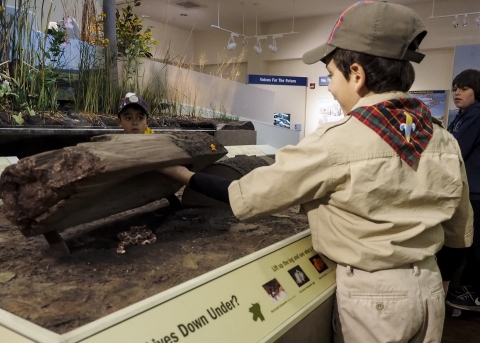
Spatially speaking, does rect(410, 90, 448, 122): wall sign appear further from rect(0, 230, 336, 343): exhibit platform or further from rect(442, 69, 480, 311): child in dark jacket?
rect(0, 230, 336, 343): exhibit platform

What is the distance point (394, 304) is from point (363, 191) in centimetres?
34

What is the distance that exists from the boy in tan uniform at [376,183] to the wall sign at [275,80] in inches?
255

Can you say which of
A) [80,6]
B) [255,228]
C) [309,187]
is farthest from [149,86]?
[309,187]

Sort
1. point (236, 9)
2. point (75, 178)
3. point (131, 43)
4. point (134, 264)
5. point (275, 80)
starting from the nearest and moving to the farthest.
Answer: point (75, 178) → point (134, 264) → point (131, 43) → point (275, 80) → point (236, 9)

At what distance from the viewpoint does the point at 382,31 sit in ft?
3.60

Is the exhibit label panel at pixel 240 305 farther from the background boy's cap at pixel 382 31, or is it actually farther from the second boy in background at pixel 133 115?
the second boy in background at pixel 133 115

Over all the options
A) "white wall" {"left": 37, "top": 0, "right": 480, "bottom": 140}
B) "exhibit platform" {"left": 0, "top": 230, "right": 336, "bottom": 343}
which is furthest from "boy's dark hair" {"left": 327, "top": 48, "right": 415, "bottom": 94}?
"white wall" {"left": 37, "top": 0, "right": 480, "bottom": 140}

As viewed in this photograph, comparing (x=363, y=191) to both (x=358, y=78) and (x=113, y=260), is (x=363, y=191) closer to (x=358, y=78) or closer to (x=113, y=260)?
(x=358, y=78)

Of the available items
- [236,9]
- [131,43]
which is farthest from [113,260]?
[236,9]

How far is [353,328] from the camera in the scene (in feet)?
3.90

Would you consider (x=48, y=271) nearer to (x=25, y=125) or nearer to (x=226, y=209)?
(x=226, y=209)

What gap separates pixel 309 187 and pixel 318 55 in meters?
0.42

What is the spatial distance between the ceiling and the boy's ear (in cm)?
692

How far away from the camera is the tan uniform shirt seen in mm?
1053
